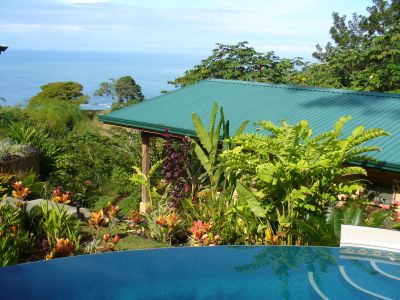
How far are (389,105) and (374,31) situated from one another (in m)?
30.9

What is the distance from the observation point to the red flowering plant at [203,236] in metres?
9.25

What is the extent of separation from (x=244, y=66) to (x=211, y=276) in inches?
759

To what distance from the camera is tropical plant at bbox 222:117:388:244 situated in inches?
355

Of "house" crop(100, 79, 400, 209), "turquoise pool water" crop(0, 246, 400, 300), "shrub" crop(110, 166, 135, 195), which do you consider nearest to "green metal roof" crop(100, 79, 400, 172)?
"house" crop(100, 79, 400, 209)

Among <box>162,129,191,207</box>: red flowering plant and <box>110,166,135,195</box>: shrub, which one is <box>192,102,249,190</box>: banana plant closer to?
<box>162,129,191,207</box>: red flowering plant

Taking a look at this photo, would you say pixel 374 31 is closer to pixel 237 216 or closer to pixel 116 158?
pixel 116 158

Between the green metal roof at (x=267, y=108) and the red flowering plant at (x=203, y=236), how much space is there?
290cm

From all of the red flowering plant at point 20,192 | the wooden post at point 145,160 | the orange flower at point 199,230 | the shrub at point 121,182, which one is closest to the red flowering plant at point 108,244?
→ the orange flower at point 199,230

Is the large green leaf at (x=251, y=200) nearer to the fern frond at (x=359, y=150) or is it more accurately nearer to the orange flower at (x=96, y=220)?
the fern frond at (x=359, y=150)

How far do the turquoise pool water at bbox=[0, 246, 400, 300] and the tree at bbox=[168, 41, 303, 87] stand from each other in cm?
1796

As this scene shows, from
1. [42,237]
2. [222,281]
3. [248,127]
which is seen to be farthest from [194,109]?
[222,281]

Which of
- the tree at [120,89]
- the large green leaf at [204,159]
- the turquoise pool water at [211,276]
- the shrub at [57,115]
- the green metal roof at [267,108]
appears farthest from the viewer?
the tree at [120,89]

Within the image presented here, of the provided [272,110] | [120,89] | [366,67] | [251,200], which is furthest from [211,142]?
[120,89]

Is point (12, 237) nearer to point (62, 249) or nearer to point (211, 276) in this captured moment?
point (62, 249)
